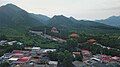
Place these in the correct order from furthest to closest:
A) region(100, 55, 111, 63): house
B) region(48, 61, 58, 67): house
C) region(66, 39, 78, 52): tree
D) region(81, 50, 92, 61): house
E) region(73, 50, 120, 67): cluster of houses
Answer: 1. region(66, 39, 78, 52): tree
2. region(81, 50, 92, 61): house
3. region(100, 55, 111, 63): house
4. region(73, 50, 120, 67): cluster of houses
5. region(48, 61, 58, 67): house

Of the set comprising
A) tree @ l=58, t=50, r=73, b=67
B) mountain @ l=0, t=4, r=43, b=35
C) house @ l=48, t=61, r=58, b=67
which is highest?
tree @ l=58, t=50, r=73, b=67

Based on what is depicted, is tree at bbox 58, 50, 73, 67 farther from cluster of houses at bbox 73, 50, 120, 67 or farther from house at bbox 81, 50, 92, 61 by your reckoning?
house at bbox 81, 50, 92, 61

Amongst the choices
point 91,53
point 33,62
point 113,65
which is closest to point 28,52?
point 33,62

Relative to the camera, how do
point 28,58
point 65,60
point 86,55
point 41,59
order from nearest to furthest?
point 65,60 → point 41,59 → point 28,58 → point 86,55

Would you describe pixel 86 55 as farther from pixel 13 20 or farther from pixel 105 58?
pixel 13 20

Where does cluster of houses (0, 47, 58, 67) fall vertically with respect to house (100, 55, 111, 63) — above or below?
above

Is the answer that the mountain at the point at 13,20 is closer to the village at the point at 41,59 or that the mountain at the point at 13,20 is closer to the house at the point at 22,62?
the village at the point at 41,59

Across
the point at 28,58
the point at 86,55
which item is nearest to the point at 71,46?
the point at 86,55

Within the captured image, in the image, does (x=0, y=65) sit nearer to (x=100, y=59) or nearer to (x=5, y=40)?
(x=100, y=59)

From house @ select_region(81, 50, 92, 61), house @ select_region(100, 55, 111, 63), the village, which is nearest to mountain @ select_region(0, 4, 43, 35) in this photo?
the village
